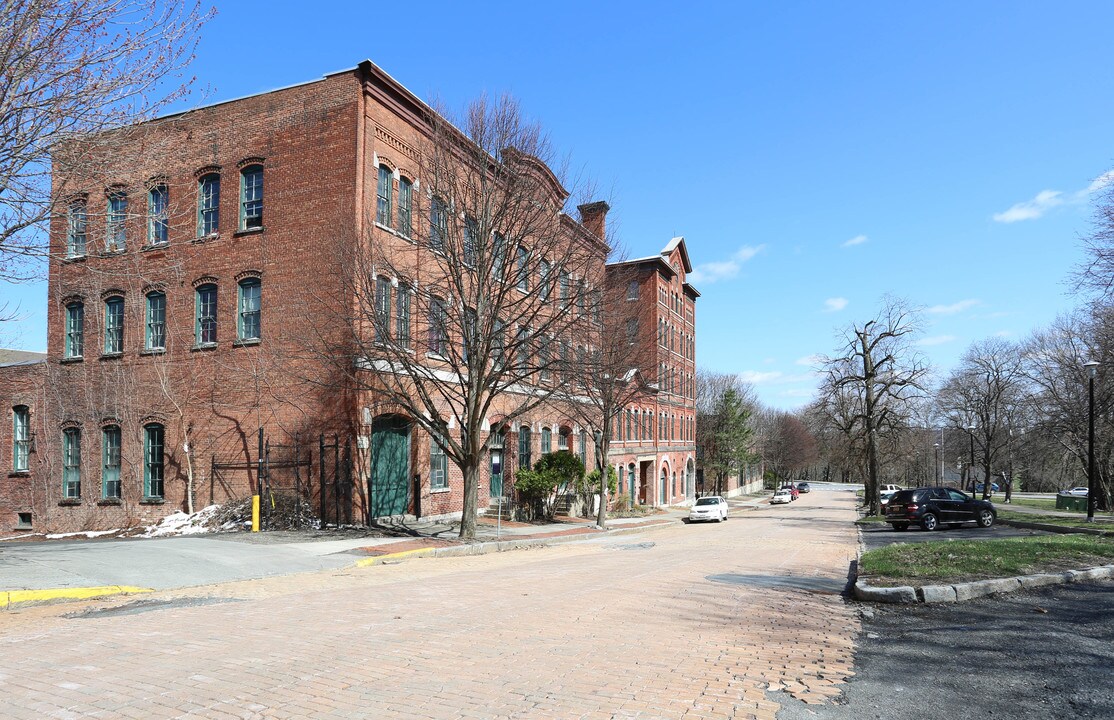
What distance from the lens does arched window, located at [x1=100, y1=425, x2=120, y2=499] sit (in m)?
24.6

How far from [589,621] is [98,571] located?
895cm

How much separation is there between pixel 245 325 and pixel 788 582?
58.5ft

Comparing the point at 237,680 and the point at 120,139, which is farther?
the point at 120,139

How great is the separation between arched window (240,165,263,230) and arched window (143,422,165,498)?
7109 mm

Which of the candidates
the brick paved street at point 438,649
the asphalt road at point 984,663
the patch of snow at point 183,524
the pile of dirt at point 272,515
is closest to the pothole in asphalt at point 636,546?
the brick paved street at point 438,649

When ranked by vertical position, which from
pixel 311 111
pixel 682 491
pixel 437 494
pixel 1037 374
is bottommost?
pixel 682 491

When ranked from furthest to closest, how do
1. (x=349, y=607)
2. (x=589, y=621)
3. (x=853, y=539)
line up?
(x=853, y=539) < (x=349, y=607) < (x=589, y=621)

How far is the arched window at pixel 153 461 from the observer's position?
78.6 feet

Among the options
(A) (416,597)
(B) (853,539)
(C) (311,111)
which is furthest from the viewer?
(B) (853,539)


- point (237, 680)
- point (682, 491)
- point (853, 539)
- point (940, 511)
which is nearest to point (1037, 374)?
point (682, 491)

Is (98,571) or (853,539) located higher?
(98,571)

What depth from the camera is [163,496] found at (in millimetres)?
23750

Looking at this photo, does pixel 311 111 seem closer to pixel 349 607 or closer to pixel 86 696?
pixel 349 607

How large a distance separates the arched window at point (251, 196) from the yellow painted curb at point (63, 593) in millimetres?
14280
